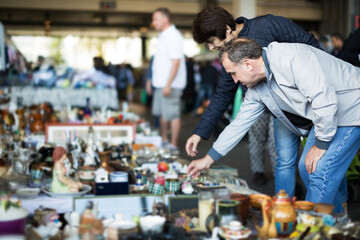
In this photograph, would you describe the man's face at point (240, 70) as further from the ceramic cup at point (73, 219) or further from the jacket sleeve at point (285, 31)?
the ceramic cup at point (73, 219)

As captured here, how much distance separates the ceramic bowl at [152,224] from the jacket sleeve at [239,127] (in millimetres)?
652

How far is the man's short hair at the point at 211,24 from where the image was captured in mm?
2293

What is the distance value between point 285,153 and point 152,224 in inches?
51.5

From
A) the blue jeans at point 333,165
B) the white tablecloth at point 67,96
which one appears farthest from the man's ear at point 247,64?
the white tablecloth at point 67,96

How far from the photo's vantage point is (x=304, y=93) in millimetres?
1955

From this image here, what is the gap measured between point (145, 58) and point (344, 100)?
2238 cm

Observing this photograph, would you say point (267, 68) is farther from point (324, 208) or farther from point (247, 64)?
point (324, 208)

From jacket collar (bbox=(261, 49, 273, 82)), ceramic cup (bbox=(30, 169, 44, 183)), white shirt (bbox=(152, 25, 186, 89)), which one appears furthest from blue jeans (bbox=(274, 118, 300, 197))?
white shirt (bbox=(152, 25, 186, 89))

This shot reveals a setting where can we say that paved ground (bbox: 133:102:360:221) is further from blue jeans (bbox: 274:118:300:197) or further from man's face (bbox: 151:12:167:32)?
man's face (bbox: 151:12:167:32)

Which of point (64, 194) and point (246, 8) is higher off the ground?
point (246, 8)

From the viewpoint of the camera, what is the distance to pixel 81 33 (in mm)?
22797

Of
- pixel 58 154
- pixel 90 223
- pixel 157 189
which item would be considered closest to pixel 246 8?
pixel 157 189

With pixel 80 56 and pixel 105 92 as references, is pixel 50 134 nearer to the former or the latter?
pixel 105 92

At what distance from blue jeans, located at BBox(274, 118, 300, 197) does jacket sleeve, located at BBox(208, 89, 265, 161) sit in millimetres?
406
